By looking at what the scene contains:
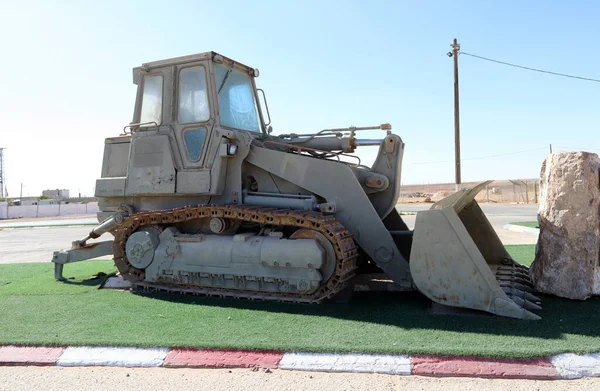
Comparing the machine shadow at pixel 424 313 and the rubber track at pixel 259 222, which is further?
the rubber track at pixel 259 222

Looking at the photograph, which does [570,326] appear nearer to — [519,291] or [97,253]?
[519,291]

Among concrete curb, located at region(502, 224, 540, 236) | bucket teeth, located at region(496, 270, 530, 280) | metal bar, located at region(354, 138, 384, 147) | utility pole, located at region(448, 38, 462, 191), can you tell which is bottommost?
bucket teeth, located at region(496, 270, 530, 280)

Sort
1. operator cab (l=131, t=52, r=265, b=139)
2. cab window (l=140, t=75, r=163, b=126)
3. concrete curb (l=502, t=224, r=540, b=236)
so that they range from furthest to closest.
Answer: concrete curb (l=502, t=224, r=540, b=236) → cab window (l=140, t=75, r=163, b=126) → operator cab (l=131, t=52, r=265, b=139)

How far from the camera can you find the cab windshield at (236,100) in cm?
695

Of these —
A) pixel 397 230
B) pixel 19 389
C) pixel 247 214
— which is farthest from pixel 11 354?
pixel 397 230

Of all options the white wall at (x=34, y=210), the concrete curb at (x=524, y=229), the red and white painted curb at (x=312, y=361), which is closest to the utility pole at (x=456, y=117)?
the concrete curb at (x=524, y=229)

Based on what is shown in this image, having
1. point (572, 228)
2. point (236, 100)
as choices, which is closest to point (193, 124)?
point (236, 100)

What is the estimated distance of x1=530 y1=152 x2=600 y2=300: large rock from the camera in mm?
5516

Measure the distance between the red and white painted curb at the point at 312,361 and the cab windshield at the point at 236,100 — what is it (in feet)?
11.6

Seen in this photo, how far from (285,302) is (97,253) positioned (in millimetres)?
3601

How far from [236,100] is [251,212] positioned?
2207mm

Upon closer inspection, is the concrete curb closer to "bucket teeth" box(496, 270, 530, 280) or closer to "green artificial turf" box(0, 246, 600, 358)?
"bucket teeth" box(496, 270, 530, 280)

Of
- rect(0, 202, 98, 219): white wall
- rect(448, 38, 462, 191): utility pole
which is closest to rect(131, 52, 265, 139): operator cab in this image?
rect(448, 38, 462, 191): utility pole

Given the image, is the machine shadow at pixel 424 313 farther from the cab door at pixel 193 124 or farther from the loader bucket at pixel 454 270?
the cab door at pixel 193 124
